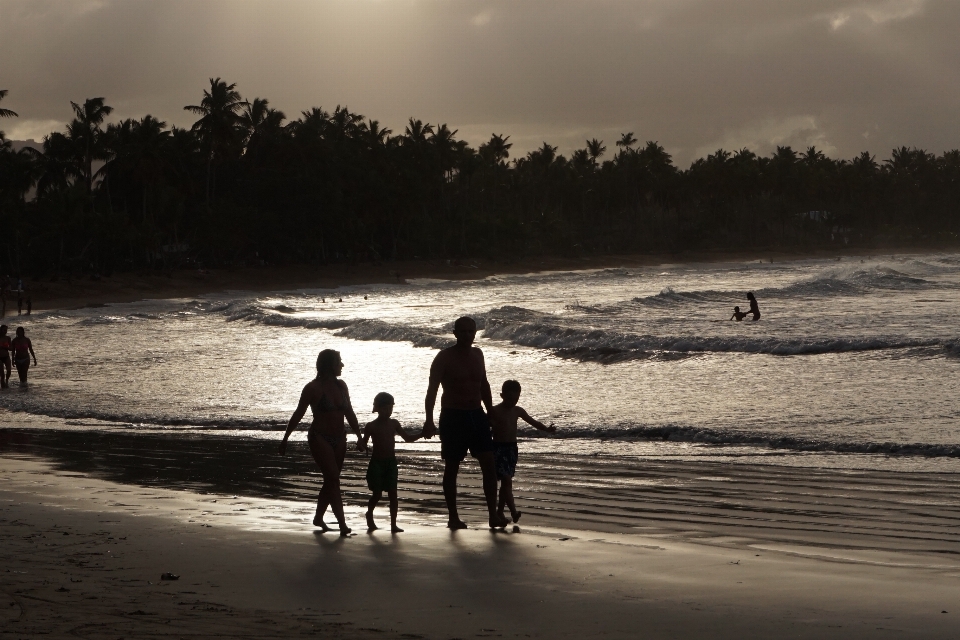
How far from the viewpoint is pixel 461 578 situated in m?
5.92

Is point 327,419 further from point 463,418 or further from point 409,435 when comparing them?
point 463,418

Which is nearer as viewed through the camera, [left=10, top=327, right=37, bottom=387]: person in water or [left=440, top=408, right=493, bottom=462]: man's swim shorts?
[left=440, top=408, right=493, bottom=462]: man's swim shorts

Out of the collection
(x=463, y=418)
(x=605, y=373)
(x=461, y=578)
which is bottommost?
(x=461, y=578)

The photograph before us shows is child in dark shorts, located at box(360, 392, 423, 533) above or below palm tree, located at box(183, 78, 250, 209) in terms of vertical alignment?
below

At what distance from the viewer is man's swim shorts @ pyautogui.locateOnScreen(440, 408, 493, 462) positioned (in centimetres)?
745

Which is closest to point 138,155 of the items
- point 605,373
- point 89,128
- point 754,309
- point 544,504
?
point 89,128

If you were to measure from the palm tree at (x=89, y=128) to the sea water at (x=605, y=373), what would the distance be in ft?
87.1

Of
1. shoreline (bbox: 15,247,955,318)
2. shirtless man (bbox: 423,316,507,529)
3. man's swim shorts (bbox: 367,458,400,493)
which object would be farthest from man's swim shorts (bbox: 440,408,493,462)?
shoreline (bbox: 15,247,955,318)

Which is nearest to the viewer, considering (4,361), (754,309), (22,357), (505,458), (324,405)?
(324,405)

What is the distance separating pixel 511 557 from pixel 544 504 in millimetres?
2082

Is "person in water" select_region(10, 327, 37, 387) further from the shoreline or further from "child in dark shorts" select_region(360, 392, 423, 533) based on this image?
the shoreline

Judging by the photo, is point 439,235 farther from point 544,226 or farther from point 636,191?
point 636,191

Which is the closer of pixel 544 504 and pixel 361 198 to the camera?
pixel 544 504

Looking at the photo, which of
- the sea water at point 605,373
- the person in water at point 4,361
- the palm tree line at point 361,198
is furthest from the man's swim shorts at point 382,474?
the palm tree line at point 361,198
